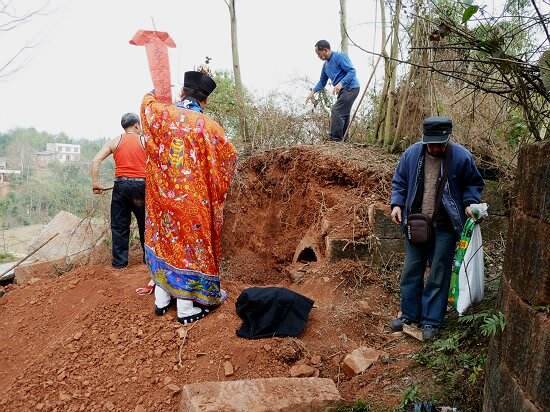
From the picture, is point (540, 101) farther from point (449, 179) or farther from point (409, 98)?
point (409, 98)

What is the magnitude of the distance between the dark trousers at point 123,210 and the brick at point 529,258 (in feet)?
13.3

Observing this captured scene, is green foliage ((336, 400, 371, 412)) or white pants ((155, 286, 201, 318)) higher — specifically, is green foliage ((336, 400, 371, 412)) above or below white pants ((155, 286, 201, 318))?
below

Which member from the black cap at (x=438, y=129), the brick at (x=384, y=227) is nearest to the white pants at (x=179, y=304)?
the brick at (x=384, y=227)

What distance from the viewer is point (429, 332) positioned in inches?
144

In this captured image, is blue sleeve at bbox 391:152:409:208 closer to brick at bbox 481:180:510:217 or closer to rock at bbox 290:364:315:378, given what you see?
rock at bbox 290:364:315:378

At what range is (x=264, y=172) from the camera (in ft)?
23.3

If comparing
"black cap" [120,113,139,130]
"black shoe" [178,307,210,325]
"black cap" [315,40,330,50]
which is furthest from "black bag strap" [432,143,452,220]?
"black cap" [315,40,330,50]

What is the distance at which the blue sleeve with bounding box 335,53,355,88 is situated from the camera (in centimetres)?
689

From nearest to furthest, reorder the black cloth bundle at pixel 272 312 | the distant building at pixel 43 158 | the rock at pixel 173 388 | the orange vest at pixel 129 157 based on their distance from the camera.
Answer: the rock at pixel 173 388, the black cloth bundle at pixel 272 312, the orange vest at pixel 129 157, the distant building at pixel 43 158

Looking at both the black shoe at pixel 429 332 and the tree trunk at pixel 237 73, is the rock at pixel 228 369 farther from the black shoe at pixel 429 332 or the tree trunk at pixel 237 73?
the tree trunk at pixel 237 73

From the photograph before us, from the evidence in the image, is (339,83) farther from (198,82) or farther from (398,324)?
(398,324)

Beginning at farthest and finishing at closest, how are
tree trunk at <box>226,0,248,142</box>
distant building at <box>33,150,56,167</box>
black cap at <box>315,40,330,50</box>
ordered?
1. distant building at <box>33,150,56,167</box>
2. tree trunk at <box>226,0,248,142</box>
3. black cap at <box>315,40,330,50</box>

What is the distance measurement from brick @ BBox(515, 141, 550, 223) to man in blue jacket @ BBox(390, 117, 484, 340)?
1283mm

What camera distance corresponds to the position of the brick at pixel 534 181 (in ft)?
6.41
